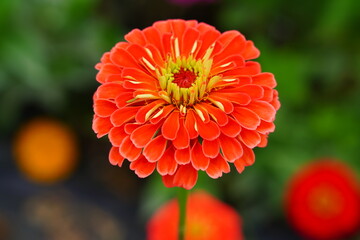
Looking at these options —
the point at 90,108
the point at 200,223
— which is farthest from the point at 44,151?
the point at 200,223

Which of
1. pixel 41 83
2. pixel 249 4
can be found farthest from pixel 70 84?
pixel 249 4

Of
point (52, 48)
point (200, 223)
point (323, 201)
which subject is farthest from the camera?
point (52, 48)

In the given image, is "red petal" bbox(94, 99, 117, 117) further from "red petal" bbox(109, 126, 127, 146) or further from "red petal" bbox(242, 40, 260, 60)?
"red petal" bbox(242, 40, 260, 60)

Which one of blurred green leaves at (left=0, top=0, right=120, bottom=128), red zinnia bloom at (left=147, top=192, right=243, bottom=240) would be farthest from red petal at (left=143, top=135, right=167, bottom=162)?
A: blurred green leaves at (left=0, top=0, right=120, bottom=128)

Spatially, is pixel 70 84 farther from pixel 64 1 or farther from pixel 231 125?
pixel 231 125

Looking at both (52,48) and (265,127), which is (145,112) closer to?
(265,127)
